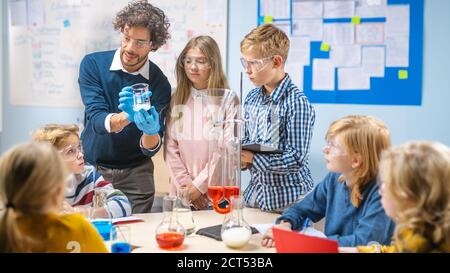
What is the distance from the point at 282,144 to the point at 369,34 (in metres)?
1.07

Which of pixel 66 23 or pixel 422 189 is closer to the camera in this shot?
pixel 422 189

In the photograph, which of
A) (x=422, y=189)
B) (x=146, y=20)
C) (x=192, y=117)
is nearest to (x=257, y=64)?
(x=192, y=117)

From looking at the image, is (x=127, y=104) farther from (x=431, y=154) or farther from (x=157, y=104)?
(x=431, y=154)

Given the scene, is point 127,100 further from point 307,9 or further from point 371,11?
point 371,11

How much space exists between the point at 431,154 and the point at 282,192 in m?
1.04

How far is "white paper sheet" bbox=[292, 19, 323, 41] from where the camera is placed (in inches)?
117

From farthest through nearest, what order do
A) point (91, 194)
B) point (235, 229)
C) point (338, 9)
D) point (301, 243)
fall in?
point (338, 9) → point (91, 194) → point (235, 229) → point (301, 243)

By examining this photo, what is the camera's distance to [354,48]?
294cm

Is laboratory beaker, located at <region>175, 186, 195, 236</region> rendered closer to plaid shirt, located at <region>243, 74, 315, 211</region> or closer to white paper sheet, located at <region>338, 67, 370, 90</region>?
plaid shirt, located at <region>243, 74, 315, 211</region>

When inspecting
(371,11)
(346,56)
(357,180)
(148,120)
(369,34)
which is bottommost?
(357,180)

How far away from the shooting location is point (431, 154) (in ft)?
4.13

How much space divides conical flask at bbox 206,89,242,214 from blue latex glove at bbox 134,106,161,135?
245 millimetres
